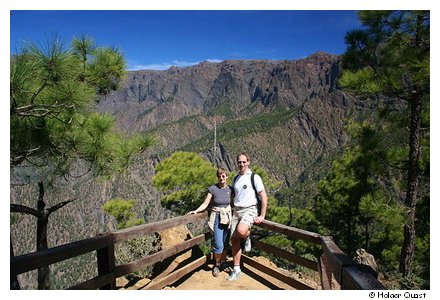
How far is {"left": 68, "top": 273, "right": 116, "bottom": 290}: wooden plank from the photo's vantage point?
10.5 ft

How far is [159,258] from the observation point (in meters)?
4.43

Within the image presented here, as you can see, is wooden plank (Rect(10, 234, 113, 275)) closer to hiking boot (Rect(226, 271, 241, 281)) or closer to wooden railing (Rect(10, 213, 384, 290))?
wooden railing (Rect(10, 213, 384, 290))

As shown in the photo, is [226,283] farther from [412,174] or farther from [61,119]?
[412,174]

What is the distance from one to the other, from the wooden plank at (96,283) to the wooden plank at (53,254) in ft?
0.91

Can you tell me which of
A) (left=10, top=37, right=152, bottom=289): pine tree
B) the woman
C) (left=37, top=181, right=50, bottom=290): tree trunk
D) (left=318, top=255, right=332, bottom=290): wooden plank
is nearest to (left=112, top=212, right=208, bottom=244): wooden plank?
the woman

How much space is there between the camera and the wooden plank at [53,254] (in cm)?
265

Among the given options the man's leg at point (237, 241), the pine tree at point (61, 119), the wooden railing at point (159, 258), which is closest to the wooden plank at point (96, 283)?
the wooden railing at point (159, 258)

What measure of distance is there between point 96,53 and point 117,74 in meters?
0.51

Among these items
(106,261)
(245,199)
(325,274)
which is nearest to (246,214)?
(245,199)

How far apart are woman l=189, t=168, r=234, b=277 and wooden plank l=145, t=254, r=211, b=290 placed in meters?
0.28

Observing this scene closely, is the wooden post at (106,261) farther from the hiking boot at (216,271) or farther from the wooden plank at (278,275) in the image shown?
the wooden plank at (278,275)

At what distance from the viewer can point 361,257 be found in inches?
318
